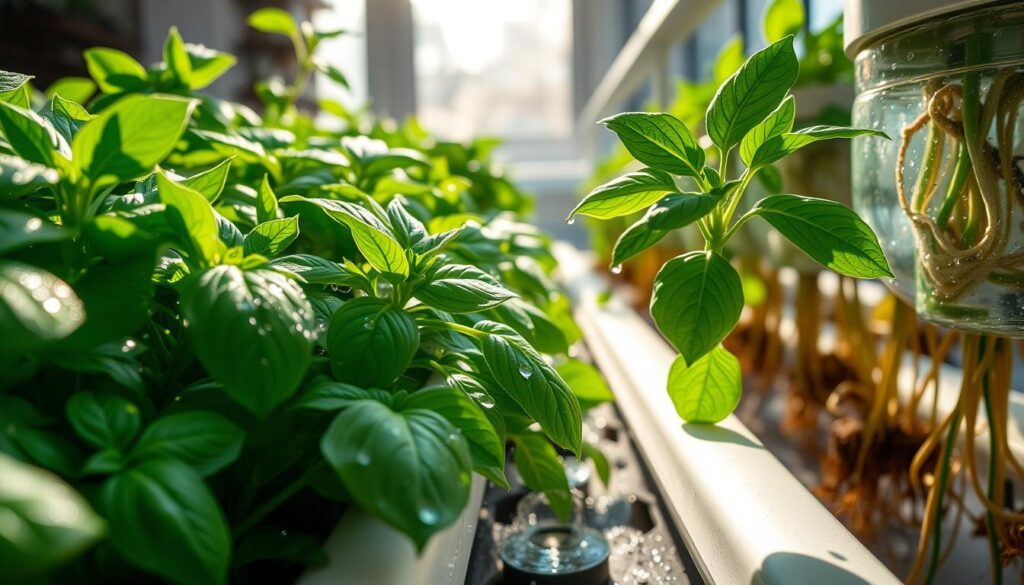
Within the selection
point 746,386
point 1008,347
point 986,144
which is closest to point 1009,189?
point 986,144

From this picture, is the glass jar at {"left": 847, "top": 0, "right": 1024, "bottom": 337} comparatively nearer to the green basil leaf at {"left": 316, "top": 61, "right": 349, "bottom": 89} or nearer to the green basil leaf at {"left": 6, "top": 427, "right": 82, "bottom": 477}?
the green basil leaf at {"left": 6, "top": 427, "right": 82, "bottom": 477}

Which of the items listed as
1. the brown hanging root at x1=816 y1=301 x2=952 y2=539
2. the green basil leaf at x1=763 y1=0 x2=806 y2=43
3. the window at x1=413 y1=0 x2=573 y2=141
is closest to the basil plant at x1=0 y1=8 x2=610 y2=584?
the brown hanging root at x1=816 y1=301 x2=952 y2=539

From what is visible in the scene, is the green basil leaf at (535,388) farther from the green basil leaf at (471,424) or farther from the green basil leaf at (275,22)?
the green basil leaf at (275,22)

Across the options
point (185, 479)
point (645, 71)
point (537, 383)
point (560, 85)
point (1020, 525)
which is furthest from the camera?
point (560, 85)

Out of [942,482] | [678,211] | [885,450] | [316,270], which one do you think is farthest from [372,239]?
[885,450]

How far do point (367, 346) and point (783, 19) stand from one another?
0.80 meters

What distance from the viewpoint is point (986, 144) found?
0.37 meters

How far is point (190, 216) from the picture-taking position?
0.26 metres

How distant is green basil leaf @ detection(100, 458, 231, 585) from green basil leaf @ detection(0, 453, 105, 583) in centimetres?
3

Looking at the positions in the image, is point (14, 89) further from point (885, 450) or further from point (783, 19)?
point (783, 19)

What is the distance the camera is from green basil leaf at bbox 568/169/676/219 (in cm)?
34

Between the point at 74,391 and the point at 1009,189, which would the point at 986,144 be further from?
the point at 74,391

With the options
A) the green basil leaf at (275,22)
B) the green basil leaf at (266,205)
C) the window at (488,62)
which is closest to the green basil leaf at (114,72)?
the green basil leaf at (275,22)

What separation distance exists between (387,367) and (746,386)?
0.93 metres
